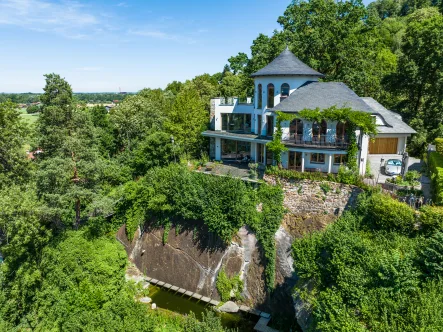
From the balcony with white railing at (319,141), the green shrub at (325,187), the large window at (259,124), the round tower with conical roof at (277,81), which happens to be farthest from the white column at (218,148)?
Result: the green shrub at (325,187)

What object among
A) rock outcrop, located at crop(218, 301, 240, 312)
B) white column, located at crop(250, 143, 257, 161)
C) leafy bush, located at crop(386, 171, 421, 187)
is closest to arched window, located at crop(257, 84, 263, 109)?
white column, located at crop(250, 143, 257, 161)

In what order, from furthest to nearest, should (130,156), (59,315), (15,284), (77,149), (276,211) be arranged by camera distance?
1. (130,156)
2. (77,149)
3. (276,211)
4. (15,284)
5. (59,315)

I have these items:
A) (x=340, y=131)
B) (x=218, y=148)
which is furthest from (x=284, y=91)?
(x=218, y=148)

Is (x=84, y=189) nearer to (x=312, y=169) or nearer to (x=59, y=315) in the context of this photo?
(x=59, y=315)

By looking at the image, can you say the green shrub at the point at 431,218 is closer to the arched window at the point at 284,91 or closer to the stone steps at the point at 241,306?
the stone steps at the point at 241,306

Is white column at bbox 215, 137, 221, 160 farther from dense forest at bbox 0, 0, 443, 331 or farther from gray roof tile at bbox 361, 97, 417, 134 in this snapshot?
gray roof tile at bbox 361, 97, 417, 134

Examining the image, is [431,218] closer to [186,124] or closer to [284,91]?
[284,91]

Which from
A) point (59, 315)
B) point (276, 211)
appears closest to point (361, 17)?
point (276, 211)
